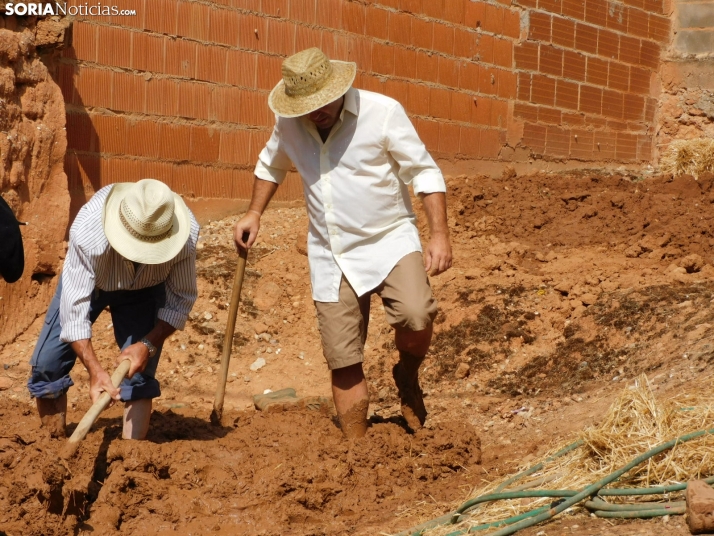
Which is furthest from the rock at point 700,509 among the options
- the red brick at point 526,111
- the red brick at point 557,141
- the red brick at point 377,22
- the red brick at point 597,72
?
the red brick at point 597,72

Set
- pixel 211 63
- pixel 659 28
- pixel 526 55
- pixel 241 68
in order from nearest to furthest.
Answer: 1. pixel 211 63
2. pixel 241 68
3. pixel 526 55
4. pixel 659 28

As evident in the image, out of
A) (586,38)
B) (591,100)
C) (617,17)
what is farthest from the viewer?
(617,17)

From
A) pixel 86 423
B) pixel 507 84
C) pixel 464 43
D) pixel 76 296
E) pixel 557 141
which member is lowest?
pixel 557 141

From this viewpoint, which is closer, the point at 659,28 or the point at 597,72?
the point at 597,72

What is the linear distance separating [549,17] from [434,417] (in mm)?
6676

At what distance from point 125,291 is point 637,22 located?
30.9ft

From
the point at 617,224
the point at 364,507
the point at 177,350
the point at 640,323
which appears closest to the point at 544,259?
the point at 617,224

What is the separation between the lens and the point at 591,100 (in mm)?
11492

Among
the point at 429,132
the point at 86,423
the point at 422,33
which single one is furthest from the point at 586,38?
the point at 86,423

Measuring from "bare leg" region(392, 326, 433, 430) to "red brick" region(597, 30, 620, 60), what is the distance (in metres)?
7.99

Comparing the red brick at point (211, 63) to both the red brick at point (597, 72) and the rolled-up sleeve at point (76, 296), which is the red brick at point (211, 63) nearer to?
the rolled-up sleeve at point (76, 296)

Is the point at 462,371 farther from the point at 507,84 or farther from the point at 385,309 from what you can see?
the point at 507,84

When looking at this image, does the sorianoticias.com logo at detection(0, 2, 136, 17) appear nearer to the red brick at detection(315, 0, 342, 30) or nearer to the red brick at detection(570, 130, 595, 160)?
the red brick at detection(315, 0, 342, 30)

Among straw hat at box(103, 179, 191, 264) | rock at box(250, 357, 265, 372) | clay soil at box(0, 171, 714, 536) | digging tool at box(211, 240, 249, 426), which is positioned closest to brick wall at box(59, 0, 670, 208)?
clay soil at box(0, 171, 714, 536)
